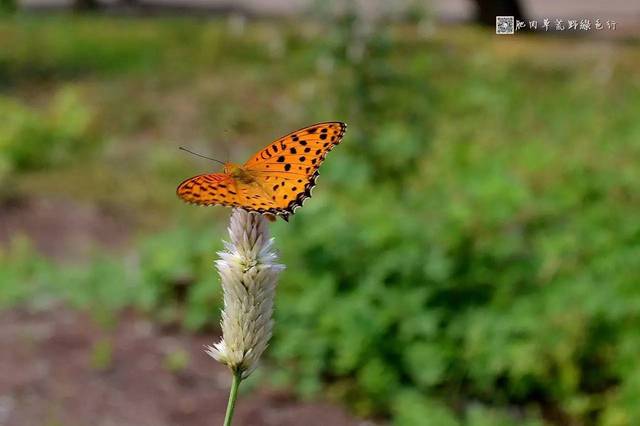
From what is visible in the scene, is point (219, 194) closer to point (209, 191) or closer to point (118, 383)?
point (209, 191)

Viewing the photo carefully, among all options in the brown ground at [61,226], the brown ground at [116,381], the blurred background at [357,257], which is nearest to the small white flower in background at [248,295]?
the blurred background at [357,257]

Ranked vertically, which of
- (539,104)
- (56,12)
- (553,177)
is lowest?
(553,177)

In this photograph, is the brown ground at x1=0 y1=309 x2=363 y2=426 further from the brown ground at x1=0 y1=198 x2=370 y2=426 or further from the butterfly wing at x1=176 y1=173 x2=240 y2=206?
the butterfly wing at x1=176 y1=173 x2=240 y2=206

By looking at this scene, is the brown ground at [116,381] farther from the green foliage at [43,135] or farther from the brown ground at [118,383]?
the green foliage at [43,135]

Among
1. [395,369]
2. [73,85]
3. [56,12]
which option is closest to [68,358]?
[395,369]

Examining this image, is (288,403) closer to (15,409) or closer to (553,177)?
(15,409)

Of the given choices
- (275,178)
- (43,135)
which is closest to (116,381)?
(275,178)
